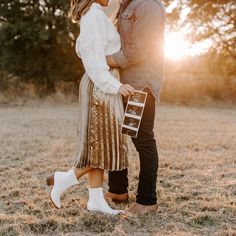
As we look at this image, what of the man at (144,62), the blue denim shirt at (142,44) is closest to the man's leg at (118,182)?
the man at (144,62)

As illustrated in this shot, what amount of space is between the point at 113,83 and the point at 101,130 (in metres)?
0.37

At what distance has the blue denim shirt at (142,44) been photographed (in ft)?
11.3

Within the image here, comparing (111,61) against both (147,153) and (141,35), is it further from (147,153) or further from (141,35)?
(147,153)

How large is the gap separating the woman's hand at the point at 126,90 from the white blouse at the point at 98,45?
3cm

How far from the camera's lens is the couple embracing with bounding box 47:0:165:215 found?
346 centimetres

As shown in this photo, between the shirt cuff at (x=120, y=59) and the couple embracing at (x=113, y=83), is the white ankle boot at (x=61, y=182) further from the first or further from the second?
the shirt cuff at (x=120, y=59)

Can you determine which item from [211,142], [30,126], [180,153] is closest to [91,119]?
[180,153]

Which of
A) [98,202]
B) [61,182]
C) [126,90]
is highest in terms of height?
[126,90]

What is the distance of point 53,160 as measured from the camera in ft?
19.8

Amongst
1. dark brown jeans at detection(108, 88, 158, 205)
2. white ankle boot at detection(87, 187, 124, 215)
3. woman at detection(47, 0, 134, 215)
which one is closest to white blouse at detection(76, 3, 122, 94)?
woman at detection(47, 0, 134, 215)

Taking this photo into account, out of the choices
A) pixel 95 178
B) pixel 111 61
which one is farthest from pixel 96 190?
pixel 111 61

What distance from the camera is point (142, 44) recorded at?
136 inches

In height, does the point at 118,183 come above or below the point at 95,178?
below

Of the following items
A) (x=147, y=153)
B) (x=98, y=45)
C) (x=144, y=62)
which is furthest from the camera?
(x=147, y=153)
